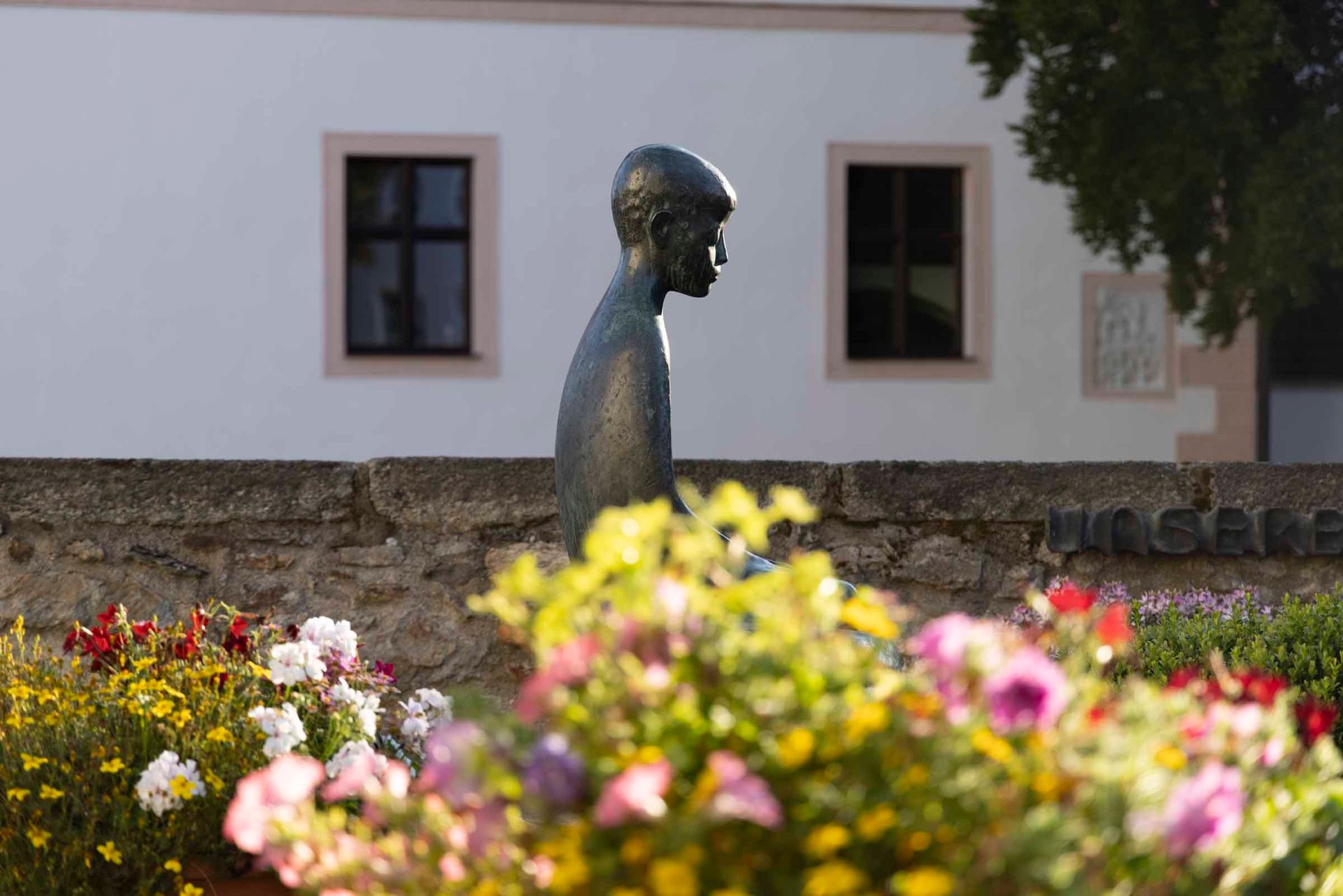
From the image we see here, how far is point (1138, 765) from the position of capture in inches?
62.4

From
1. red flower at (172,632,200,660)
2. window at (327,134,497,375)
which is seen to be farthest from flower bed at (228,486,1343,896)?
window at (327,134,497,375)

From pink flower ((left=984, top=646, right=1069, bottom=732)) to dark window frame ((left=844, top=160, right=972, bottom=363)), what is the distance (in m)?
10.4

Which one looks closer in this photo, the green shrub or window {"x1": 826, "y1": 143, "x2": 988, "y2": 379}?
the green shrub

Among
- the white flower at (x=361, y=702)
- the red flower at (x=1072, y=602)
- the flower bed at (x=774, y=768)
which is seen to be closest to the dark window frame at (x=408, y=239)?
the white flower at (x=361, y=702)

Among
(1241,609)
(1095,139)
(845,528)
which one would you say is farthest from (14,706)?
(1095,139)

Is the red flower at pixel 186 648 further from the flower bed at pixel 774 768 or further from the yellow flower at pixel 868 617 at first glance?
the yellow flower at pixel 868 617

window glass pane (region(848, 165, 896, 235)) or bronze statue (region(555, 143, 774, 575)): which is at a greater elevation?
window glass pane (region(848, 165, 896, 235))

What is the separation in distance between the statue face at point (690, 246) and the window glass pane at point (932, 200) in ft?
30.4

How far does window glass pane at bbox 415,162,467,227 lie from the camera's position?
11.7 meters

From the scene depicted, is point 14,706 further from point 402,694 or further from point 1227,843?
point 1227,843

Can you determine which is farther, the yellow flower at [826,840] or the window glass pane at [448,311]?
the window glass pane at [448,311]

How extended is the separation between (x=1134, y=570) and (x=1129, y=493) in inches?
9.0

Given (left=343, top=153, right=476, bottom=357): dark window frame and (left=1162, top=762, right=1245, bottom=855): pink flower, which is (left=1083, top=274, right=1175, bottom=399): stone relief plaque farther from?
(left=1162, top=762, right=1245, bottom=855): pink flower

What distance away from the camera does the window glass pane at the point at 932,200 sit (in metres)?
12.0
